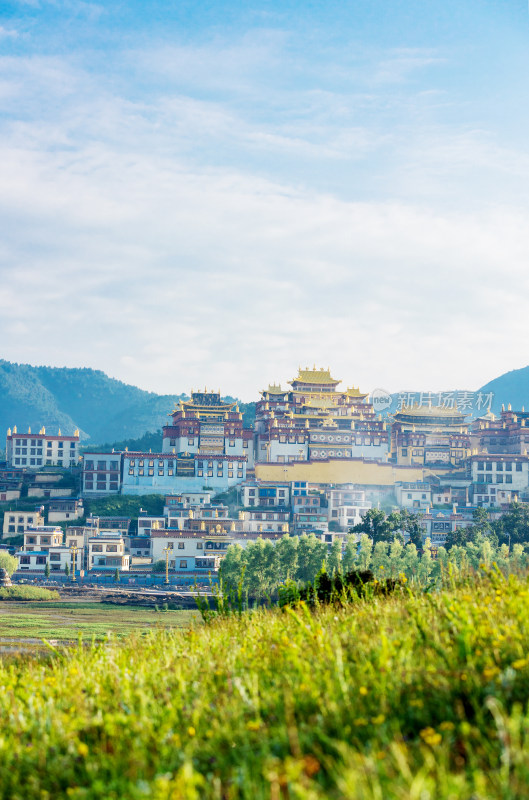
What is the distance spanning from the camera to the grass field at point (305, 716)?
115 inches

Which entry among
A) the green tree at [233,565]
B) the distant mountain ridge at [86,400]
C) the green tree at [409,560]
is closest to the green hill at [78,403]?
the distant mountain ridge at [86,400]

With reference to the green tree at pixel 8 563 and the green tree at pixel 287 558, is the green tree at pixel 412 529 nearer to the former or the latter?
the green tree at pixel 287 558

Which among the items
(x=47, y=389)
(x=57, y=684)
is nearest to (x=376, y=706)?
(x=57, y=684)

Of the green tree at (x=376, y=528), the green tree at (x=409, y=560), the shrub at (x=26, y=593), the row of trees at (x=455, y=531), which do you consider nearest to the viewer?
the green tree at (x=409, y=560)

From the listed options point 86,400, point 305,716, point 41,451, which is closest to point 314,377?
point 41,451

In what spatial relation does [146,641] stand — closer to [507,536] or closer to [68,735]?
[68,735]

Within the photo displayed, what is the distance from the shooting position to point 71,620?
29578 mm

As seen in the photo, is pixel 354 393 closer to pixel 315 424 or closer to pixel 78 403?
pixel 315 424

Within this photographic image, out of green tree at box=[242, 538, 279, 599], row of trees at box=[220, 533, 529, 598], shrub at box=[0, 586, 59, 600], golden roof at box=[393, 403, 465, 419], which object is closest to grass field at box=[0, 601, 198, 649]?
shrub at box=[0, 586, 59, 600]

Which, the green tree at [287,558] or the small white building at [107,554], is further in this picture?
the small white building at [107,554]

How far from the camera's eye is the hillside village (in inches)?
1754

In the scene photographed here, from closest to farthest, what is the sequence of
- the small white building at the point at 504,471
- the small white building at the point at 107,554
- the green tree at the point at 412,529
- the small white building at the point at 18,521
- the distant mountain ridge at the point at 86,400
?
1. the green tree at the point at 412,529
2. the small white building at the point at 107,554
3. the small white building at the point at 18,521
4. the small white building at the point at 504,471
5. the distant mountain ridge at the point at 86,400

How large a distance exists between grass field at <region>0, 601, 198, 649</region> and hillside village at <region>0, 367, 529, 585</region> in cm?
790

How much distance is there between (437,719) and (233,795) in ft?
3.30
